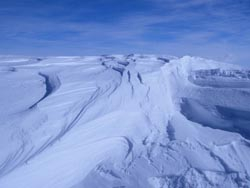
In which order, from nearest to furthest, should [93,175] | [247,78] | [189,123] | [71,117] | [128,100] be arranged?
[93,175] < [71,117] < [189,123] < [128,100] < [247,78]

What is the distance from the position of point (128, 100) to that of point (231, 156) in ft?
4.96

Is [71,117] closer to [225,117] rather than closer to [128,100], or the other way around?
[128,100]

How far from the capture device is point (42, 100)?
3.85 m

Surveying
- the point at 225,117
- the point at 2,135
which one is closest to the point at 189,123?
the point at 225,117

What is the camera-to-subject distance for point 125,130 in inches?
130

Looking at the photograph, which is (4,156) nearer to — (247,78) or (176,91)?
(176,91)

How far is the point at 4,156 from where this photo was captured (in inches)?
104

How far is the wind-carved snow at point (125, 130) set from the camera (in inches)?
102

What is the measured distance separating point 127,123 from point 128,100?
0.58 m

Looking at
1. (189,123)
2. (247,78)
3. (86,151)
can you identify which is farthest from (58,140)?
(247,78)

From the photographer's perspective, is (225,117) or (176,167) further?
(225,117)

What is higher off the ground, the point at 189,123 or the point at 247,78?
the point at 247,78

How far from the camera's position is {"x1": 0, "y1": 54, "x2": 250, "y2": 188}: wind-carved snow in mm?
2590

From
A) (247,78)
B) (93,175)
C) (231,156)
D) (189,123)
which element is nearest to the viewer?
(93,175)
